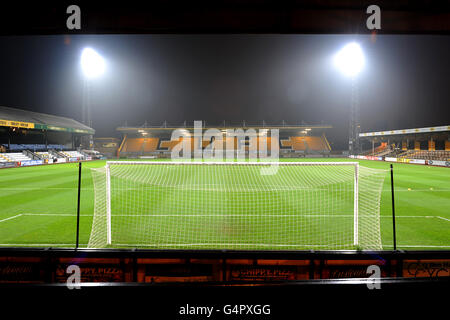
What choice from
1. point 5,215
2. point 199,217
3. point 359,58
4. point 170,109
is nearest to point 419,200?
point 199,217

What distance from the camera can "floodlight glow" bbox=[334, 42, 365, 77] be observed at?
2663 centimetres

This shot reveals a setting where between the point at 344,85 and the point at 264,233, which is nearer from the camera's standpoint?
the point at 264,233

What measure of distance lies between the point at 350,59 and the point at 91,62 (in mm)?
31799

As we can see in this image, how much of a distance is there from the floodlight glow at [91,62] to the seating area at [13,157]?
12.1 m

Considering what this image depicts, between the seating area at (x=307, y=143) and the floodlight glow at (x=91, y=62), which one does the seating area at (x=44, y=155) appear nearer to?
the floodlight glow at (x=91, y=62)

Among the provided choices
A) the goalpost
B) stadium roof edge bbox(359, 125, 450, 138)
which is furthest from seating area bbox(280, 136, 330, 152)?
Answer: the goalpost

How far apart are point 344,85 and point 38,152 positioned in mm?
42527

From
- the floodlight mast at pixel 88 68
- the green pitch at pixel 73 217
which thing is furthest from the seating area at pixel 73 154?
the green pitch at pixel 73 217

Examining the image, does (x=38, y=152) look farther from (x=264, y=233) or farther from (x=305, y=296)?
(x=305, y=296)

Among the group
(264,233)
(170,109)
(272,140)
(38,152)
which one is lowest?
(264,233)

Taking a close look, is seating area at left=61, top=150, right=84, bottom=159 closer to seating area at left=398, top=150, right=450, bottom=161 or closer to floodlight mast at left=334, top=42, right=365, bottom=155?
floodlight mast at left=334, top=42, right=365, bottom=155

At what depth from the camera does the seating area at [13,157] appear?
20.8m

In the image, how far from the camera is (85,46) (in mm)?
26906

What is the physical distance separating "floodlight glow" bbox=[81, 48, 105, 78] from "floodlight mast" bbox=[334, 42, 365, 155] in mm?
30171
